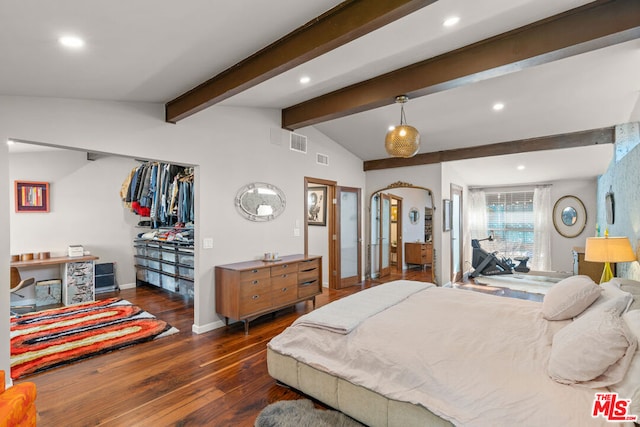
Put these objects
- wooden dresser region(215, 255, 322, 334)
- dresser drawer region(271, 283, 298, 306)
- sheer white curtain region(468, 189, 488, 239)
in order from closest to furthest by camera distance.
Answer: wooden dresser region(215, 255, 322, 334), dresser drawer region(271, 283, 298, 306), sheer white curtain region(468, 189, 488, 239)

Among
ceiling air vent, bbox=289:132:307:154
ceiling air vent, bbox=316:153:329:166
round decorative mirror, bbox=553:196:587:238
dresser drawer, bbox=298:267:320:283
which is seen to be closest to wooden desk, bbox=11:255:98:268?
dresser drawer, bbox=298:267:320:283

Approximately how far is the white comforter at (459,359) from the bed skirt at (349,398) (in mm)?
65

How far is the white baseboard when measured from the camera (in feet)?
12.2

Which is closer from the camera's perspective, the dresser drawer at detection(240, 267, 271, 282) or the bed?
the bed

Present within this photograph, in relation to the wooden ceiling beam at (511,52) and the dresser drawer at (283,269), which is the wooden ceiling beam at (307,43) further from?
the dresser drawer at (283,269)

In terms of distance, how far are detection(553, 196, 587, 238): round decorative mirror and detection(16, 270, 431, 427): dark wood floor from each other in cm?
Result: 767

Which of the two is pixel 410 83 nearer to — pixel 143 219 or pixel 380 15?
pixel 380 15

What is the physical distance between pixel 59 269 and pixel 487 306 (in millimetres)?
6326

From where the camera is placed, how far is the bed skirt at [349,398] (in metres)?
1.71

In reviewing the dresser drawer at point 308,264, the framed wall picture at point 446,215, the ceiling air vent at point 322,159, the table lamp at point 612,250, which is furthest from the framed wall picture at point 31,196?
the table lamp at point 612,250

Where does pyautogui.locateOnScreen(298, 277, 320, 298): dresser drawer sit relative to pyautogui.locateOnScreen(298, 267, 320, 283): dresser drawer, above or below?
below

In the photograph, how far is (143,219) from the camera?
6.35 metres

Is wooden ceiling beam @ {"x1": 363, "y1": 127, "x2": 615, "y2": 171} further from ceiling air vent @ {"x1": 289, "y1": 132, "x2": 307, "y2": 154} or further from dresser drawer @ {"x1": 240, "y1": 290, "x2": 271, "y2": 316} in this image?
dresser drawer @ {"x1": 240, "y1": 290, "x2": 271, "y2": 316}

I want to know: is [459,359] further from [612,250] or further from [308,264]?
[308,264]
